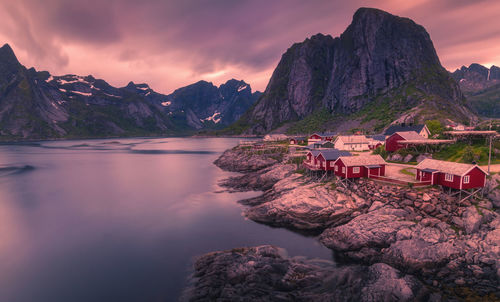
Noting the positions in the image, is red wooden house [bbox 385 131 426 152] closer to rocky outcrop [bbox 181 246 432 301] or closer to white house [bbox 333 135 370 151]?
white house [bbox 333 135 370 151]

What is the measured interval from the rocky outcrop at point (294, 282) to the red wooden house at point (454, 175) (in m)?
16.0

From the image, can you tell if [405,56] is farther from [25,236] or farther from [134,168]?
[25,236]

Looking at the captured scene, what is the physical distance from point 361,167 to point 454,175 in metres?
11.5

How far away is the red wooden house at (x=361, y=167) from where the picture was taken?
38.2 meters

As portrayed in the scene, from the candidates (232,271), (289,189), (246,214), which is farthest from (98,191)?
(232,271)

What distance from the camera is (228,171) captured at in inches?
3125

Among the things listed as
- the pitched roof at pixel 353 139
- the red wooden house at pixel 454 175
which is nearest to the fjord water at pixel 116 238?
the red wooden house at pixel 454 175

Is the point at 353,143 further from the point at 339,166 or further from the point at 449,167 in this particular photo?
the point at 449,167

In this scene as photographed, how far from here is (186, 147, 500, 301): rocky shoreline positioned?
20.4 metres

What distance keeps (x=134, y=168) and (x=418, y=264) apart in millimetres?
92609

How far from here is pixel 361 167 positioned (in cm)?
3850

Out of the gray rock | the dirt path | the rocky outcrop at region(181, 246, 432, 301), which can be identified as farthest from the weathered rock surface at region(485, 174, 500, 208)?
the rocky outcrop at region(181, 246, 432, 301)

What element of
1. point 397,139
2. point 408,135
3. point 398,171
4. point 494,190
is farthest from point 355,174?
point 408,135

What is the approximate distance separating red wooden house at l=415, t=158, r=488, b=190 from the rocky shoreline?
66.9 inches
